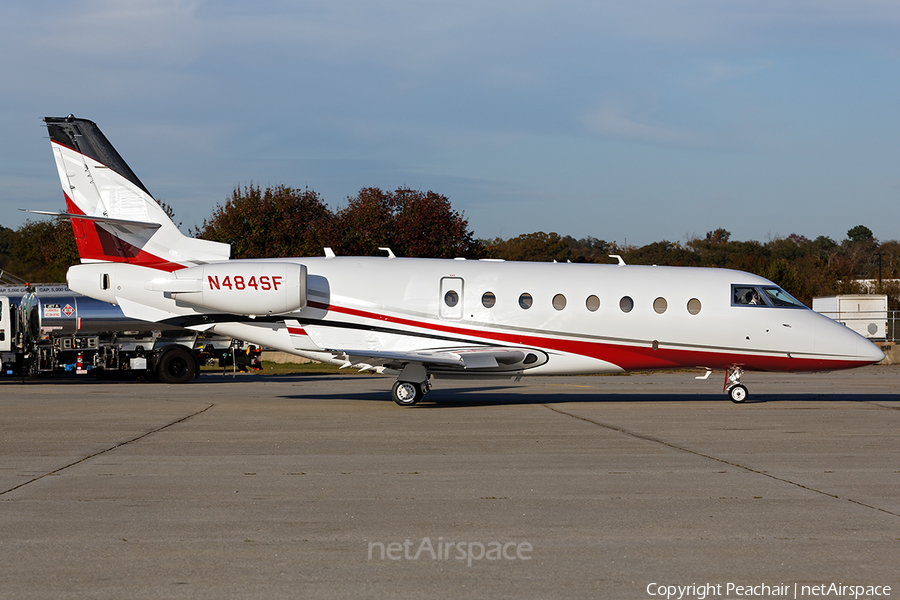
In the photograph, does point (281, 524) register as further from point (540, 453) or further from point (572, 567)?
point (540, 453)

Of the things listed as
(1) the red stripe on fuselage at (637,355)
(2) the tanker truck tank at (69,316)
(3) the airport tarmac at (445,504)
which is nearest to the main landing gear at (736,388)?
(1) the red stripe on fuselage at (637,355)

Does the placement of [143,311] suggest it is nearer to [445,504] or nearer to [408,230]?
[445,504]

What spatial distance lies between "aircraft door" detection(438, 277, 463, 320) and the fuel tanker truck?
37.7 feet

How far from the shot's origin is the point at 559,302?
18062mm

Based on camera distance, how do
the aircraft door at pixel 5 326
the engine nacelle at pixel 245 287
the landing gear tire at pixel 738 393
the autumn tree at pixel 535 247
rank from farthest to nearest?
the autumn tree at pixel 535 247 → the aircraft door at pixel 5 326 → the landing gear tire at pixel 738 393 → the engine nacelle at pixel 245 287

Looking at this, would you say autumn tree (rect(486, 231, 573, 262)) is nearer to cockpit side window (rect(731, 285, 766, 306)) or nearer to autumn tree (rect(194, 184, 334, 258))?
autumn tree (rect(194, 184, 334, 258))

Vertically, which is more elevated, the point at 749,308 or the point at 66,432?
the point at 749,308

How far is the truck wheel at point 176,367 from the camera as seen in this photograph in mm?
26047

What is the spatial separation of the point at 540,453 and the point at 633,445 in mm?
1611

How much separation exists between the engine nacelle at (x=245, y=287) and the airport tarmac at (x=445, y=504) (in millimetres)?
2370

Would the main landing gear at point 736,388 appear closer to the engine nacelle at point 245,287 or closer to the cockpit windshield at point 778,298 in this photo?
the cockpit windshield at point 778,298

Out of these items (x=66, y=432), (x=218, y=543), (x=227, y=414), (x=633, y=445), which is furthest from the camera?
(x=227, y=414)

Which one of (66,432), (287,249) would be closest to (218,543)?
(66,432)

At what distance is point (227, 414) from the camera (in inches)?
635
